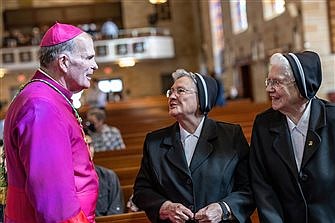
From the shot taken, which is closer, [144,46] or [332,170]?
[332,170]

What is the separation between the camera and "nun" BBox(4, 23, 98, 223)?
196 centimetres

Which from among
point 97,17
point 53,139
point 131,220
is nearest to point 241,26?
point 97,17

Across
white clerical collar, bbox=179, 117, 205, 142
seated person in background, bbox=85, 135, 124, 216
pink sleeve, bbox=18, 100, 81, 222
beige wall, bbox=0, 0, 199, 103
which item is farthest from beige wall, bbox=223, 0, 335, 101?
pink sleeve, bbox=18, 100, 81, 222

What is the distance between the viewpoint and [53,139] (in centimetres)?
199

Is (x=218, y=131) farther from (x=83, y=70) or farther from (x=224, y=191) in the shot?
(x=83, y=70)

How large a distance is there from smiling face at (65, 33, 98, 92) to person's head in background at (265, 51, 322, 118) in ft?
2.74

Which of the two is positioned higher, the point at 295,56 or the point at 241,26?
the point at 241,26

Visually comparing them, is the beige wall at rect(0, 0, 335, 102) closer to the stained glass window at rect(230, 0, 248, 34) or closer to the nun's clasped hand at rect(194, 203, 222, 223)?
the stained glass window at rect(230, 0, 248, 34)

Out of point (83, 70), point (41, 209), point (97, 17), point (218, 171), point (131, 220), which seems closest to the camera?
point (41, 209)

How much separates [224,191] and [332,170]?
50 centimetres

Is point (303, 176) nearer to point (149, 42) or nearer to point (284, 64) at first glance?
point (284, 64)

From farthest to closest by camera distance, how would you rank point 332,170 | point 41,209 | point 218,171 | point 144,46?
point 144,46 → point 218,171 → point 332,170 → point 41,209

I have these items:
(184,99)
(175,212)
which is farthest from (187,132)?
(175,212)

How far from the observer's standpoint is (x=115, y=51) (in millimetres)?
22953
